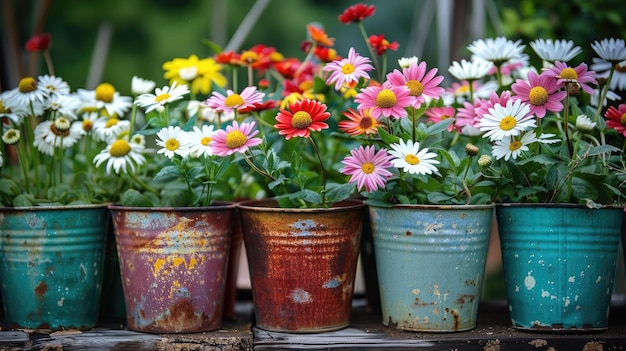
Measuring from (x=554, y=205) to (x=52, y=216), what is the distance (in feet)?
3.14

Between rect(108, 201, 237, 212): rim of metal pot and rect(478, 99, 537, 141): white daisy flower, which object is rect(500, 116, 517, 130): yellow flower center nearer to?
rect(478, 99, 537, 141): white daisy flower

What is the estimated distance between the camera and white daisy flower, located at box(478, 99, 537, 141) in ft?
4.21

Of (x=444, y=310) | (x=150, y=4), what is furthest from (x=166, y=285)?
(x=150, y=4)

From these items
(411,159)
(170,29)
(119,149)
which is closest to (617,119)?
(411,159)

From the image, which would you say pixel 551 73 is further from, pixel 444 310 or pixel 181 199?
pixel 181 199

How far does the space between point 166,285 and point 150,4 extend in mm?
3654

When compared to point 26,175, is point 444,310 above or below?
below

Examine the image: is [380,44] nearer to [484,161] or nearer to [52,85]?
[484,161]

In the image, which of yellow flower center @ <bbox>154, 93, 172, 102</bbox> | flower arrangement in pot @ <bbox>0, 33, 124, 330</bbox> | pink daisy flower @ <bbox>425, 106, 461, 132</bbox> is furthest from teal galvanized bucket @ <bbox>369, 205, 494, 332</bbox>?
flower arrangement in pot @ <bbox>0, 33, 124, 330</bbox>

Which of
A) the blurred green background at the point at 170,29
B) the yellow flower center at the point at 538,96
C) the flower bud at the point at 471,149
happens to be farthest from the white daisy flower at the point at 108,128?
the blurred green background at the point at 170,29

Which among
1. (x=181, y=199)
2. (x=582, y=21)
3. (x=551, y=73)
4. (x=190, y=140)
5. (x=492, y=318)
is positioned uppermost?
(x=582, y=21)

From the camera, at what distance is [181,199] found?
1446 mm

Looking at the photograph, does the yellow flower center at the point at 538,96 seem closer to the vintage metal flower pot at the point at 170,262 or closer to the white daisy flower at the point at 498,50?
the white daisy flower at the point at 498,50

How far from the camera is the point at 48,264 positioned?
141 cm
